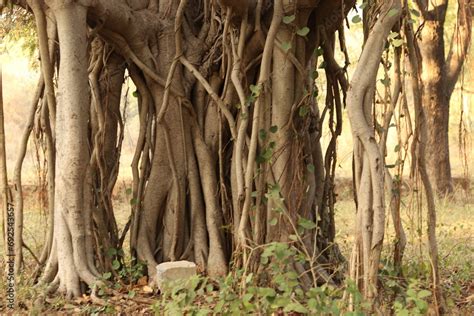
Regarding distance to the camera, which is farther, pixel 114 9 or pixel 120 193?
pixel 120 193

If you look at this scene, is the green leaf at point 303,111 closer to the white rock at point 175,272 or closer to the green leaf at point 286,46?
the green leaf at point 286,46

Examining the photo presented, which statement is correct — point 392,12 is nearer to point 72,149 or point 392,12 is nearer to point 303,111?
point 303,111

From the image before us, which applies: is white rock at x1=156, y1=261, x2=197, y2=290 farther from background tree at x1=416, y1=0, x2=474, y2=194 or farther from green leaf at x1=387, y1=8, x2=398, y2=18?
background tree at x1=416, y1=0, x2=474, y2=194

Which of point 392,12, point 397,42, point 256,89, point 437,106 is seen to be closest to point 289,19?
point 256,89

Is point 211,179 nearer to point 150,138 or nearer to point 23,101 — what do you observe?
point 150,138

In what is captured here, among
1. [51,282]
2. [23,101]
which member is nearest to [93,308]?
[51,282]

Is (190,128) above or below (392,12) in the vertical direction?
below

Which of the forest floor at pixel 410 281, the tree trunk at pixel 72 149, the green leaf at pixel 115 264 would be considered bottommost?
the forest floor at pixel 410 281

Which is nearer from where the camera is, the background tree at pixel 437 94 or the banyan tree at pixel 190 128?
the banyan tree at pixel 190 128

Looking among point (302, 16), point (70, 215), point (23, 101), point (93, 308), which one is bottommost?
point (93, 308)

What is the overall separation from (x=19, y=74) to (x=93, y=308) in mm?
Answer: 24665

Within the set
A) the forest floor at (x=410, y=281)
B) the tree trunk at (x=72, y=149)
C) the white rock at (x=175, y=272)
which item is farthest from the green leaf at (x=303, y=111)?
the tree trunk at (x=72, y=149)

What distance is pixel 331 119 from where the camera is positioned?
636 cm

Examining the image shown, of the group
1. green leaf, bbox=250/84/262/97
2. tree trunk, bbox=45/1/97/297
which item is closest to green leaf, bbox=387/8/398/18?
green leaf, bbox=250/84/262/97
